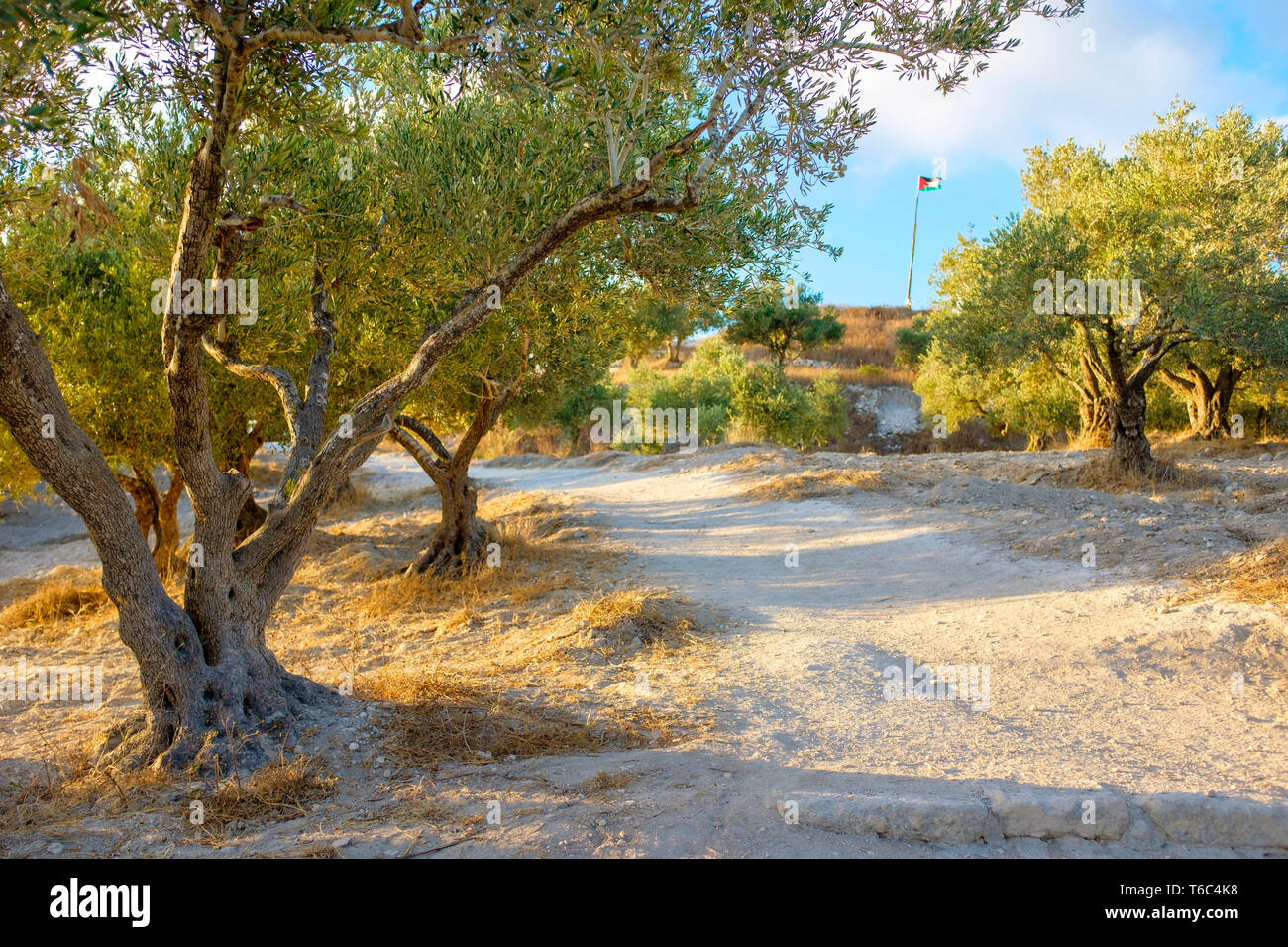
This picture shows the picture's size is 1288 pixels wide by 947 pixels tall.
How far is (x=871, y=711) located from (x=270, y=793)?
14.4 feet

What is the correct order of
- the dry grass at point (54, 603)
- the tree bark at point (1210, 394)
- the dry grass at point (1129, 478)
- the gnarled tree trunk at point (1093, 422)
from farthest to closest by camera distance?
the tree bark at point (1210, 394), the gnarled tree trunk at point (1093, 422), the dry grass at point (1129, 478), the dry grass at point (54, 603)

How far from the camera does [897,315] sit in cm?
6297

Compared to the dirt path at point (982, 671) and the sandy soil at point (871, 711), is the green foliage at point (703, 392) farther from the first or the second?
the dirt path at point (982, 671)

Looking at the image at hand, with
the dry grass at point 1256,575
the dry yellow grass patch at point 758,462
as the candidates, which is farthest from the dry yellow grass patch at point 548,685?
the dry yellow grass patch at point 758,462

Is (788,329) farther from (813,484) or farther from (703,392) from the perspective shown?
(813,484)

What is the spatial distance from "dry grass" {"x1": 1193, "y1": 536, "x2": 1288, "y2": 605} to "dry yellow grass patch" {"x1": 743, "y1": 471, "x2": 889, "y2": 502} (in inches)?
306

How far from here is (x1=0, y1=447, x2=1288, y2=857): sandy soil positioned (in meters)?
4.46

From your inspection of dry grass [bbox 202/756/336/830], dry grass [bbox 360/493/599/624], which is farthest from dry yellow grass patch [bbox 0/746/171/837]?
dry grass [bbox 360/493/599/624]

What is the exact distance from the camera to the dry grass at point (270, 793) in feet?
15.9

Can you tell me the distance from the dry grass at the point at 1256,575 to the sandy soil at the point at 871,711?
Answer: 261 millimetres

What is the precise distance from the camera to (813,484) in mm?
16828

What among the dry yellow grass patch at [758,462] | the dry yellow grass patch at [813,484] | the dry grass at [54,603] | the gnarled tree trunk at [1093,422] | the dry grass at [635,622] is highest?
the gnarled tree trunk at [1093,422]

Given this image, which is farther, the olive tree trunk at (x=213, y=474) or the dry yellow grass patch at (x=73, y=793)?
the olive tree trunk at (x=213, y=474)
